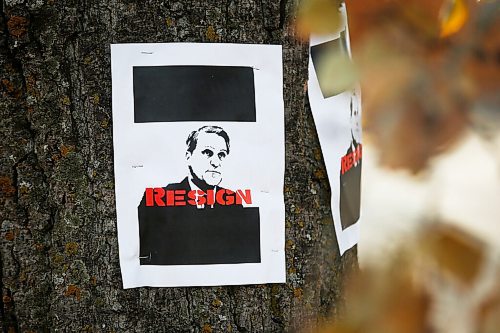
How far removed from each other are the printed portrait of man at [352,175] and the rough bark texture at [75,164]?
11.9 inches

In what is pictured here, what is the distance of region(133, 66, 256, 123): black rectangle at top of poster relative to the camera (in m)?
1.52

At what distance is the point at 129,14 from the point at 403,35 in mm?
728

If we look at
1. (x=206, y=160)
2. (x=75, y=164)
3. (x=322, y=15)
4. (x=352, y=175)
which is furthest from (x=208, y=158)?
(x=322, y=15)

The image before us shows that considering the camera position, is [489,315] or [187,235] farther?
[187,235]

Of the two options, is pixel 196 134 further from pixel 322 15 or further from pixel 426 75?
pixel 426 75


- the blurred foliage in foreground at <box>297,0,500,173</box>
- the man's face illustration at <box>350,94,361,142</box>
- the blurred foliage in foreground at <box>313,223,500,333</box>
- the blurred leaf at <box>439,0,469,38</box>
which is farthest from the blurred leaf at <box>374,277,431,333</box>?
the man's face illustration at <box>350,94,361,142</box>

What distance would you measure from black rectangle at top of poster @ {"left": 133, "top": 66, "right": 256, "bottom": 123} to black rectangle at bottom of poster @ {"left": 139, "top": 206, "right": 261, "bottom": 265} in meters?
0.17

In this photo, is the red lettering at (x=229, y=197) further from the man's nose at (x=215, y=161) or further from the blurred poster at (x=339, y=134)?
the blurred poster at (x=339, y=134)

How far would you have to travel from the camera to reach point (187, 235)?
155cm

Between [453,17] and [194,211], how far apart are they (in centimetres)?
75

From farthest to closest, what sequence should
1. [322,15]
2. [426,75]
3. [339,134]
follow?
[339,134]
[322,15]
[426,75]

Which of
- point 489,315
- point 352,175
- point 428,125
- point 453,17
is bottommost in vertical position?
point 489,315

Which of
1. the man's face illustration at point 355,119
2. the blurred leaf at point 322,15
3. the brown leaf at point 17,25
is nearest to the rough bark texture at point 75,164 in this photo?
the brown leaf at point 17,25

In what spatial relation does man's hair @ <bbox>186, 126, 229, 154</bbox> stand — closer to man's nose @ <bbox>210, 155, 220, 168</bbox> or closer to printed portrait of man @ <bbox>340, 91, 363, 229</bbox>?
man's nose @ <bbox>210, 155, 220, 168</bbox>
